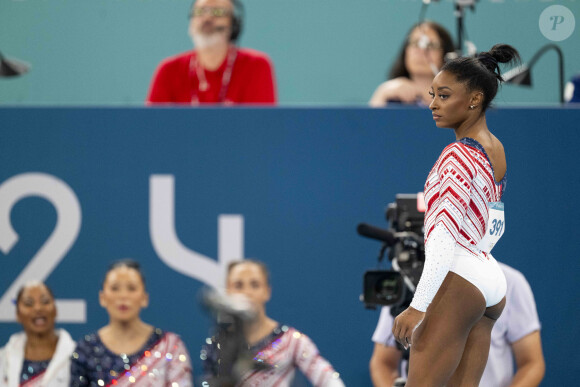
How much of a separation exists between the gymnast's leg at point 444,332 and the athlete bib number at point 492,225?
0.50ft

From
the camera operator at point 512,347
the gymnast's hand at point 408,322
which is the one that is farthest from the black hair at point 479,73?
the camera operator at point 512,347

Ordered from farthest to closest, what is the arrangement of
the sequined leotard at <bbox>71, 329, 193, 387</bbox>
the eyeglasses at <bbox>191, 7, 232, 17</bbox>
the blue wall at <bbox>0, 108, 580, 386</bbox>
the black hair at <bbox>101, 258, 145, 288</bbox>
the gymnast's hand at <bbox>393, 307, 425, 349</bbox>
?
the eyeglasses at <bbox>191, 7, 232, 17</bbox> < the blue wall at <bbox>0, 108, 580, 386</bbox> < the black hair at <bbox>101, 258, 145, 288</bbox> < the sequined leotard at <bbox>71, 329, 193, 387</bbox> < the gymnast's hand at <bbox>393, 307, 425, 349</bbox>

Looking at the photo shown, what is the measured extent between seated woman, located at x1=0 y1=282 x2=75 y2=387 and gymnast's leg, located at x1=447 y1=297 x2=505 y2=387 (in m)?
2.05

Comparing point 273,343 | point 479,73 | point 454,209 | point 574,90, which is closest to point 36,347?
point 273,343

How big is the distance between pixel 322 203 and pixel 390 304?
1.08 metres

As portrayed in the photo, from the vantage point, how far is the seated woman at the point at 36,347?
4445 mm

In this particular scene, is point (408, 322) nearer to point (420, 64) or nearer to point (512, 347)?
point (512, 347)

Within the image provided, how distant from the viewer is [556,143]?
15.3ft

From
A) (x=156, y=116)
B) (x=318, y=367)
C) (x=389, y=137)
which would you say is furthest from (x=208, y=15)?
(x=318, y=367)

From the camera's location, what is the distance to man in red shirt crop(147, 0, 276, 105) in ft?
18.2

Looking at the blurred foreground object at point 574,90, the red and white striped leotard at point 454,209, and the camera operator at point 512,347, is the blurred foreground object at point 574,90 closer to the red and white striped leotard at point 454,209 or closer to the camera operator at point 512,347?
the camera operator at point 512,347

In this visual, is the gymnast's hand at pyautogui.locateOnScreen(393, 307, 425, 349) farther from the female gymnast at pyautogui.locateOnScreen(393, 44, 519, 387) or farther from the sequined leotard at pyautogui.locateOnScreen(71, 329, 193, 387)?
the sequined leotard at pyautogui.locateOnScreen(71, 329, 193, 387)

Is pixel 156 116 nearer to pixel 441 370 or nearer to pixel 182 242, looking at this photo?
pixel 182 242

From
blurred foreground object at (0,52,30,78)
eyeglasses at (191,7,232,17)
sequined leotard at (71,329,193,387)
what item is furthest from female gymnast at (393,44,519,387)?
blurred foreground object at (0,52,30,78)
